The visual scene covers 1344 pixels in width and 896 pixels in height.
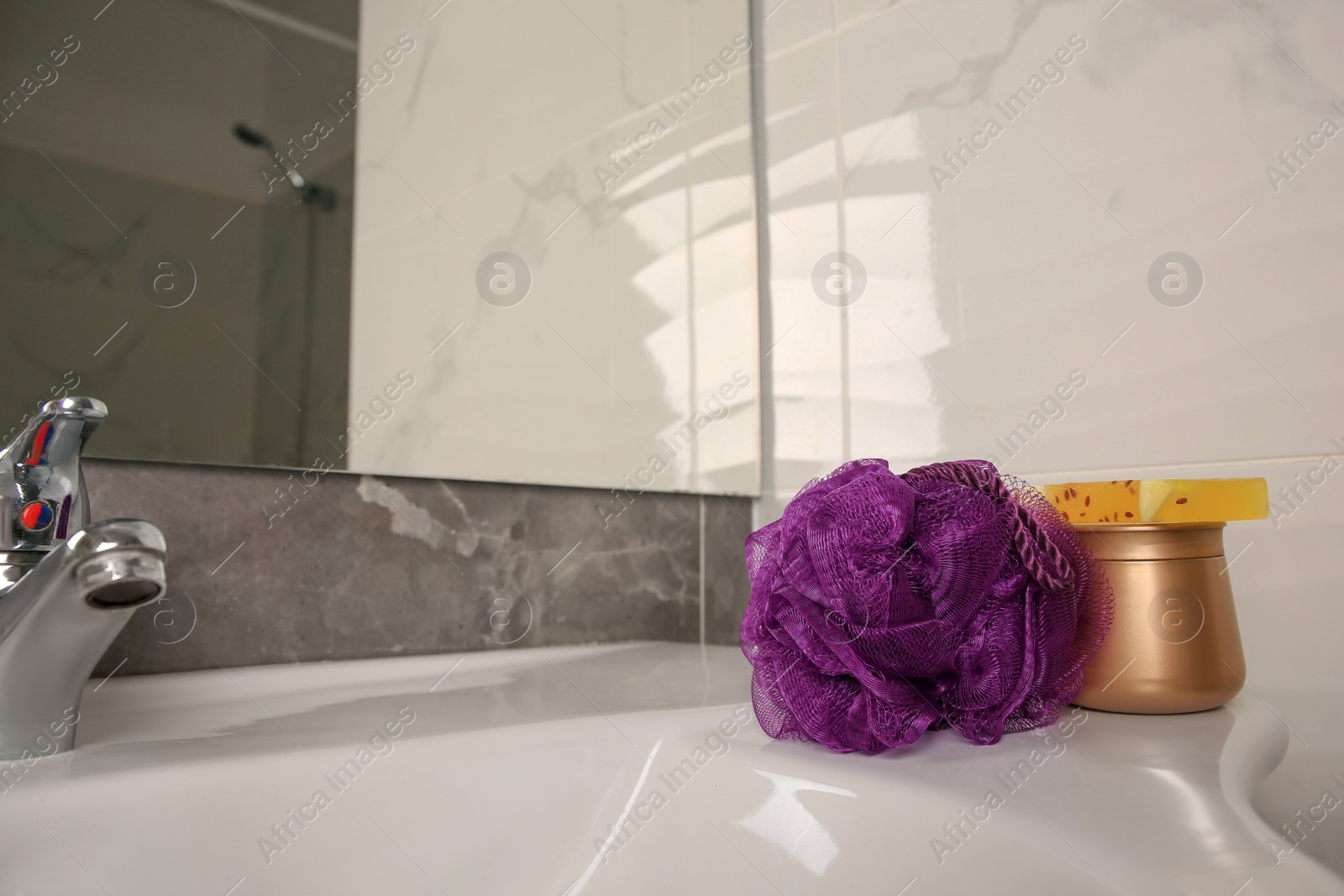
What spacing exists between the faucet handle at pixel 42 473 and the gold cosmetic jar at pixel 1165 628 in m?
0.56

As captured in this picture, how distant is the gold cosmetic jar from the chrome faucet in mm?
475

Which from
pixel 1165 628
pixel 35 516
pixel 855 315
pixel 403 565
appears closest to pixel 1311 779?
pixel 1165 628

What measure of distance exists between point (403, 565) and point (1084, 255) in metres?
0.65

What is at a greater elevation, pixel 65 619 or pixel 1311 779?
pixel 65 619

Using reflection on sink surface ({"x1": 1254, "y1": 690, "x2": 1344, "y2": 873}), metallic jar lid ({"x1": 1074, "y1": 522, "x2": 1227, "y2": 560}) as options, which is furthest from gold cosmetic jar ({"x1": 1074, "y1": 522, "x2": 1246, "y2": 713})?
reflection on sink surface ({"x1": 1254, "y1": 690, "x2": 1344, "y2": 873})

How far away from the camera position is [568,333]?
87 centimetres

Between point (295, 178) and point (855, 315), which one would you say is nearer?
point (295, 178)

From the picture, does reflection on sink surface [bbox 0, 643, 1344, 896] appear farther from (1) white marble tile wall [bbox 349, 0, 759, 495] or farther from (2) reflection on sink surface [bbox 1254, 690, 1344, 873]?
(1) white marble tile wall [bbox 349, 0, 759, 495]

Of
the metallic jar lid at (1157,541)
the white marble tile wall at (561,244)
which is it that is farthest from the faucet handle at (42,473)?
the metallic jar lid at (1157,541)

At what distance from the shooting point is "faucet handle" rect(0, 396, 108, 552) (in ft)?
1.42

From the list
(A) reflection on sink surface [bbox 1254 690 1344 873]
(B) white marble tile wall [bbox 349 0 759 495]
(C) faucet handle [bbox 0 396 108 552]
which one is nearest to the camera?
(C) faucet handle [bbox 0 396 108 552]

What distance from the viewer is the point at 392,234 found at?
2.38 ft

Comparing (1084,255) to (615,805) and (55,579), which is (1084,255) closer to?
(615,805)

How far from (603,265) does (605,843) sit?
62cm
